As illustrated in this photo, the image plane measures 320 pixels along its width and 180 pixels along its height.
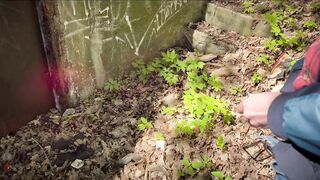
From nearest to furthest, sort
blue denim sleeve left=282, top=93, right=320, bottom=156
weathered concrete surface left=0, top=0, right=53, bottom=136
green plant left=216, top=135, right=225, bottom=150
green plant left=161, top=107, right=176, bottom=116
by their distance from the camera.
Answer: blue denim sleeve left=282, top=93, right=320, bottom=156, weathered concrete surface left=0, top=0, right=53, bottom=136, green plant left=216, top=135, right=225, bottom=150, green plant left=161, top=107, right=176, bottom=116

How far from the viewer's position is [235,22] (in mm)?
4523

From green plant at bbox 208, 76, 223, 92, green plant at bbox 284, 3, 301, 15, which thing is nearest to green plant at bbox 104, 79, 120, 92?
green plant at bbox 208, 76, 223, 92

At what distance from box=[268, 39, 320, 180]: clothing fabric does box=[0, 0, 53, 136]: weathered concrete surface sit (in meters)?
2.38

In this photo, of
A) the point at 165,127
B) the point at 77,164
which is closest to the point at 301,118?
the point at 165,127

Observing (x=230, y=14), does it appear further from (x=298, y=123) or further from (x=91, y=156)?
(x=298, y=123)

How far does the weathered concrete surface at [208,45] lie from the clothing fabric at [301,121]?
7.87ft

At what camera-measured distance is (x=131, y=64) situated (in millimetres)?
4301

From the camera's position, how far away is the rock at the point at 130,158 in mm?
3348

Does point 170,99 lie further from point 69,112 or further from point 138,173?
point 69,112

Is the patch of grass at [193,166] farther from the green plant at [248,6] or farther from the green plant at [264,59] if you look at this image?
the green plant at [248,6]

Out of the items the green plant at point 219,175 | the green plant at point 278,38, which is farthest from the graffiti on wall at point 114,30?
the green plant at point 219,175

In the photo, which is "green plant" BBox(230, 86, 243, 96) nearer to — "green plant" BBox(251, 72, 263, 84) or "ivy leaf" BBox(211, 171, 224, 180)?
"green plant" BBox(251, 72, 263, 84)

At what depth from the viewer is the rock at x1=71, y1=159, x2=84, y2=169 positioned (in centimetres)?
332

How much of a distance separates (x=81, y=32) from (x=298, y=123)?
8.40ft
